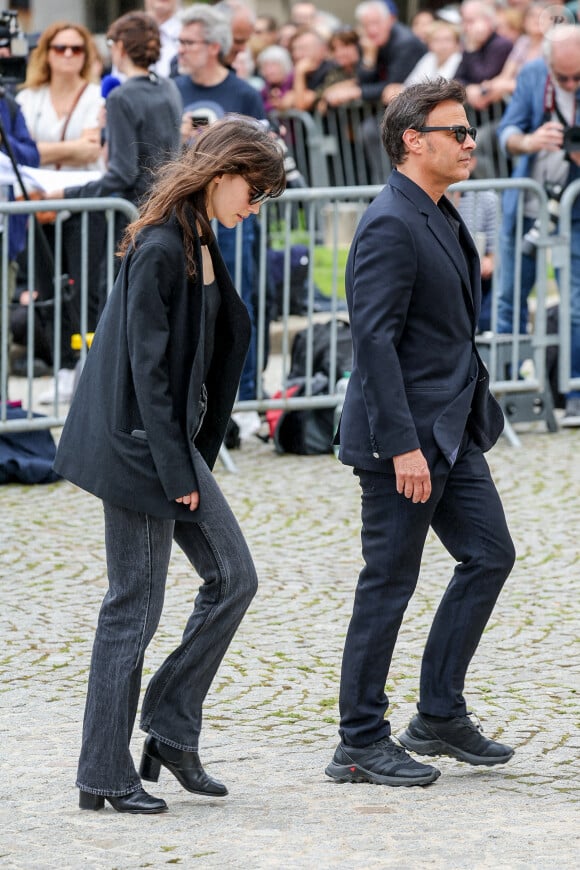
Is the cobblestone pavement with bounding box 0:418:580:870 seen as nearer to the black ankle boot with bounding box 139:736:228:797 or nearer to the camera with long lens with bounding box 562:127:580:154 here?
the black ankle boot with bounding box 139:736:228:797

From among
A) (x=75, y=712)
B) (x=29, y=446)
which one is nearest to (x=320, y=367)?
(x=29, y=446)

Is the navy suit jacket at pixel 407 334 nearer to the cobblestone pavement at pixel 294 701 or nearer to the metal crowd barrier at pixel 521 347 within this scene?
the cobblestone pavement at pixel 294 701

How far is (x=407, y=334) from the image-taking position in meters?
4.35

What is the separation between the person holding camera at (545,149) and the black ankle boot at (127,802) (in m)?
5.48

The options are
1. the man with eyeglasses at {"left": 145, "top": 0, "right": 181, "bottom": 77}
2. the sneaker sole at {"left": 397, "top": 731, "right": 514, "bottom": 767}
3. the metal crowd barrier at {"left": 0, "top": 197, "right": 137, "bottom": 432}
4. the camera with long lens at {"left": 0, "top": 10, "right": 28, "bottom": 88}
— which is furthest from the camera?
the man with eyeglasses at {"left": 145, "top": 0, "right": 181, "bottom": 77}

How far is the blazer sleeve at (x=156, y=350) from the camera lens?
395 cm

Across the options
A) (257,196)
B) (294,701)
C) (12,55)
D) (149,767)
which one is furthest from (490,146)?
(149,767)

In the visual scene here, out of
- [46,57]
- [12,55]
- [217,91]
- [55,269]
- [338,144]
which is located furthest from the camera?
[338,144]

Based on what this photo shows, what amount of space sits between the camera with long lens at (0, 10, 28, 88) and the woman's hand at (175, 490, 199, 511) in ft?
16.3

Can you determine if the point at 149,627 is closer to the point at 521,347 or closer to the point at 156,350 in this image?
the point at 156,350

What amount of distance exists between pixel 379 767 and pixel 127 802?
2.23 feet

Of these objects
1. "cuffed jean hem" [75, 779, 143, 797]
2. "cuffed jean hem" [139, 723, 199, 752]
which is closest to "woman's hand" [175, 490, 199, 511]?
"cuffed jean hem" [139, 723, 199, 752]

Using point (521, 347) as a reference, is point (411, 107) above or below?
above

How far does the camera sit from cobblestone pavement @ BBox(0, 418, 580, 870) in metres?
3.92
